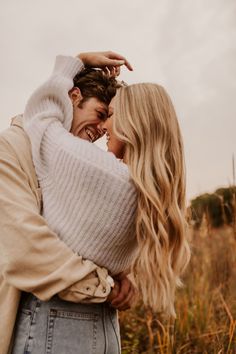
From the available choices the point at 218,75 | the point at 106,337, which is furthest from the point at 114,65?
the point at 218,75

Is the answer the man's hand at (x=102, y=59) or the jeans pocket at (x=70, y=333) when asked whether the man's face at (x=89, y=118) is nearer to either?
the man's hand at (x=102, y=59)

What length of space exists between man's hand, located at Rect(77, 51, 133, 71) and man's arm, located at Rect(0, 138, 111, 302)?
4.09 ft

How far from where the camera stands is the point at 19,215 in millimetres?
1889

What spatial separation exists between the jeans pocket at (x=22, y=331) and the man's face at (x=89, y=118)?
1.33 m

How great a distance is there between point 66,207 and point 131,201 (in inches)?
11.2

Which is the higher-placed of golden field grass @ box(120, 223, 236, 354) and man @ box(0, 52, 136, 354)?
man @ box(0, 52, 136, 354)

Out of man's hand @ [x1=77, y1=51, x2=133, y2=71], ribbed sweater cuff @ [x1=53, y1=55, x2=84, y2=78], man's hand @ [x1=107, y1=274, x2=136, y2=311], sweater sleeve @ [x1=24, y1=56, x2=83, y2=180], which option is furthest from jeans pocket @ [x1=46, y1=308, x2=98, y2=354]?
man's hand @ [x1=77, y1=51, x2=133, y2=71]

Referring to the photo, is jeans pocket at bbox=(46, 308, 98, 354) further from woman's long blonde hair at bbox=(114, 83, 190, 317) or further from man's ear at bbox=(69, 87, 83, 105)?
man's ear at bbox=(69, 87, 83, 105)

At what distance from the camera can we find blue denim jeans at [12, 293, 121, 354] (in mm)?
1862

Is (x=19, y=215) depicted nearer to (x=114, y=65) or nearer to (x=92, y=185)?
(x=92, y=185)

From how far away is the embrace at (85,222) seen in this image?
187 cm

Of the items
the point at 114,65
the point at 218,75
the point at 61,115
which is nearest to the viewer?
the point at 61,115

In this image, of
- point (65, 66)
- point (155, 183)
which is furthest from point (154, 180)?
point (65, 66)

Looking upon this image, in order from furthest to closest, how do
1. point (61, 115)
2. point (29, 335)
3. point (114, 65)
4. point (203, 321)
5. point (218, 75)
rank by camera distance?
point (218, 75), point (203, 321), point (114, 65), point (61, 115), point (29, 335)
